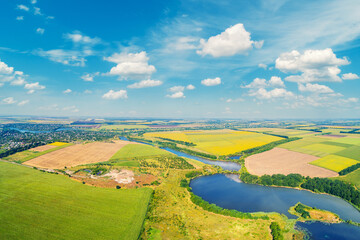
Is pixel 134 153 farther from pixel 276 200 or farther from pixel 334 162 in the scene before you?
pixel 334 162

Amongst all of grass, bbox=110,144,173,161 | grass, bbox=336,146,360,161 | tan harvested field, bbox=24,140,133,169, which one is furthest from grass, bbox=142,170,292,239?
grass, bbox=336,146,360,161

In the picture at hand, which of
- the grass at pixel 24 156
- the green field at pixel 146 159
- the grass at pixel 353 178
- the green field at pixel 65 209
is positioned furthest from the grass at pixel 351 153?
the grass at pixel 24 156

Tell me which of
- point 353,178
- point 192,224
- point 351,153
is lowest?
point 192,224

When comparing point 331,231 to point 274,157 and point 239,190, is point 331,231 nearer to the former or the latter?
point 239,190

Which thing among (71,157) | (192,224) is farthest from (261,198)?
(71,157)

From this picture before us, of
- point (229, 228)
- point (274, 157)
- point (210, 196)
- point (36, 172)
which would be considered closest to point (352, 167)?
point (274, 157)

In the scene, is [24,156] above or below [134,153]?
above

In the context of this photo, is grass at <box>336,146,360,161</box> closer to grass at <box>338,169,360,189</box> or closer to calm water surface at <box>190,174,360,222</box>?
grass at <box>338,169,360,189</box>
